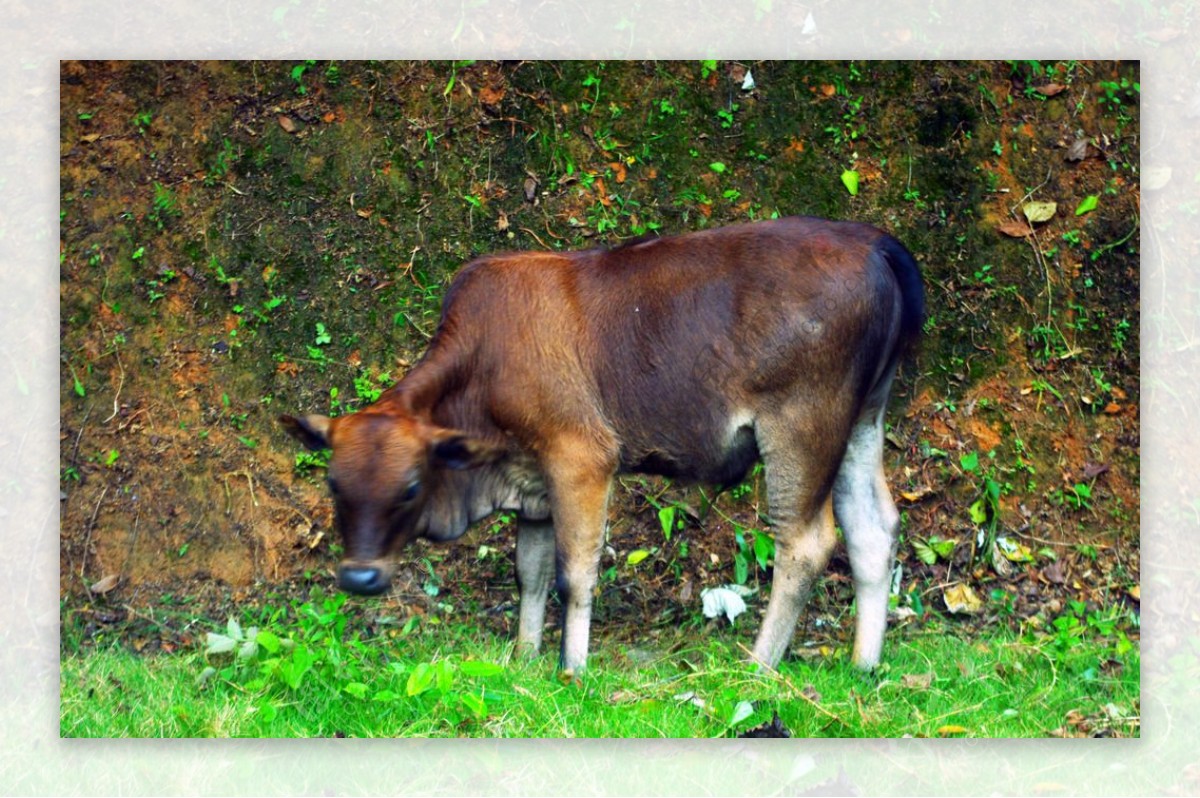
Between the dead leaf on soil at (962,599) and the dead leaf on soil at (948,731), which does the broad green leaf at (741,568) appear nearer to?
the dead leaf on soil at (962,599)

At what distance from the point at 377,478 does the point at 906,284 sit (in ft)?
6.56

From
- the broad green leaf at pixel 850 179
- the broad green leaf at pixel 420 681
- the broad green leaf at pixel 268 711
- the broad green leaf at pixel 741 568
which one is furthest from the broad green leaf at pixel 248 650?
the broad green leaf at pixel 850 179

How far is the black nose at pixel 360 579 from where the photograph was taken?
5266 millimetres

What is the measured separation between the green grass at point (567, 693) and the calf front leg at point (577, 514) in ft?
1.00

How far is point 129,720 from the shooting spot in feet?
17.3

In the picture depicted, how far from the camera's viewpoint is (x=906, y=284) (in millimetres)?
5559

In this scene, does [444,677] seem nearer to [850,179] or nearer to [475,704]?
[475,704]

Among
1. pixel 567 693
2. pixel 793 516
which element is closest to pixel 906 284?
pixel 793 516

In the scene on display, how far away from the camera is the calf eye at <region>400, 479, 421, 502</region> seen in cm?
535

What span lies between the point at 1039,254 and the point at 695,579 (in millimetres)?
1991

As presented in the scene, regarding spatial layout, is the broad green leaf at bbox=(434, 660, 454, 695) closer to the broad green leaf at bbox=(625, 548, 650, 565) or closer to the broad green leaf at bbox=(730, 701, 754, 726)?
the broad green leaf at bbox=(730, 701, 754, 726)

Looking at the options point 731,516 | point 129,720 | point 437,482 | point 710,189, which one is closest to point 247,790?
point 129,720

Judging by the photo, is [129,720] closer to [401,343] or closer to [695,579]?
[401,343]

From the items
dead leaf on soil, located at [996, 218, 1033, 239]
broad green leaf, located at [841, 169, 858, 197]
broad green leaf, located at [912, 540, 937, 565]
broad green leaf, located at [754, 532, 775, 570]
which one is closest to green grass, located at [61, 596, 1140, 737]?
broad green leaf, located at [912, 540, 937, 565]
